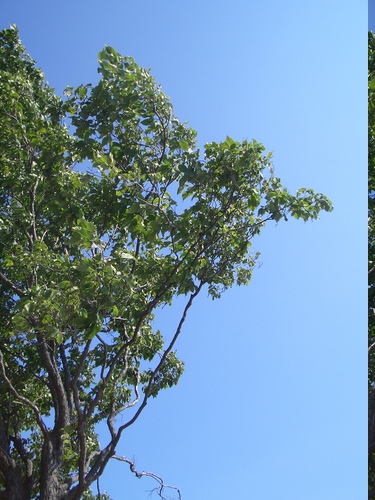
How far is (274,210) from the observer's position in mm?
3477

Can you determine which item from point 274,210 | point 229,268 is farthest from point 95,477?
point 274,210

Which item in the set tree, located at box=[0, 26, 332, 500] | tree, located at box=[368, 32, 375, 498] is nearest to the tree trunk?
→ tree, located at box=[0, 26, 332, 500]

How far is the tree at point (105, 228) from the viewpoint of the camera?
2.92 m

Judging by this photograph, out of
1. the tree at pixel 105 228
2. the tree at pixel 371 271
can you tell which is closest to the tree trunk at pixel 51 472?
the tree at pixel 105 228

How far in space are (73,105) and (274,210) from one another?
1.52 metres

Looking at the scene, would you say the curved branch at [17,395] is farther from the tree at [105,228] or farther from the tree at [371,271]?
the tree at [371,271]

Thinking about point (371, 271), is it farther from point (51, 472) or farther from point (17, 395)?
point (51, 472)

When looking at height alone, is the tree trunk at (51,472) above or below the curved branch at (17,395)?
below

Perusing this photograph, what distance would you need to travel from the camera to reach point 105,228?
13.1 ft

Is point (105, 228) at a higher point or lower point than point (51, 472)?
higher

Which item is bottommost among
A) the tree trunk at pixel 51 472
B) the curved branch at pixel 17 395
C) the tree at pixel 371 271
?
the tree trunk at pixel 51 472

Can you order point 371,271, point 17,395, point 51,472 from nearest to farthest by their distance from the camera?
point 371,271 → point 17,395 → point 51,472

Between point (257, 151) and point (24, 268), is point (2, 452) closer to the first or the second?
point (24, 268)

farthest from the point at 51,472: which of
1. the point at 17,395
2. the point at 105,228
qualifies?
the point at 105,228
